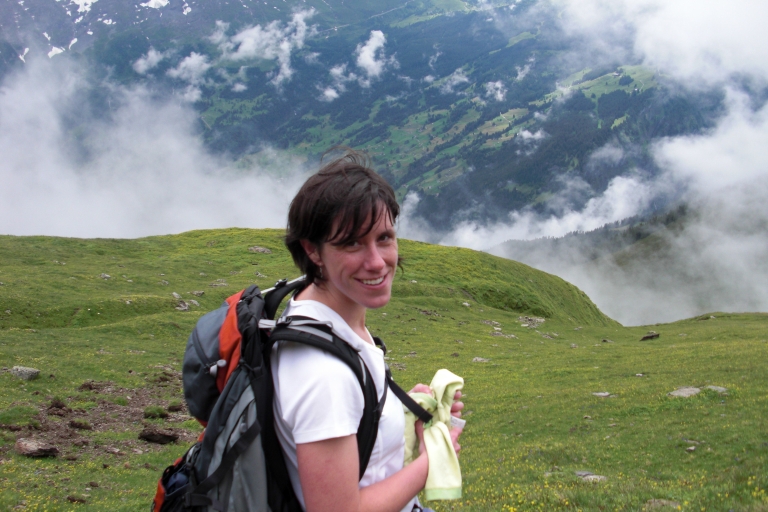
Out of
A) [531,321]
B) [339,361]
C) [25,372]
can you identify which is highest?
[531,321]

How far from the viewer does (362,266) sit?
3699 millimetres

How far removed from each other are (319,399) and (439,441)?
119 cm

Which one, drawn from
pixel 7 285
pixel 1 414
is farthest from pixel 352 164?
pixel 7 285

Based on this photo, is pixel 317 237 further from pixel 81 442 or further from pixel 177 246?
pixel 177 246

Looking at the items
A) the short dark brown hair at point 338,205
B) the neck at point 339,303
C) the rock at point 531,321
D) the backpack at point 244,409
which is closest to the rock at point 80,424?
the backpack at point 244,409

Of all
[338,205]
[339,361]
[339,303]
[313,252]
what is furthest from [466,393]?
[339,361]

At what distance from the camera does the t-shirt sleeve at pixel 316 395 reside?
2982 millimetres

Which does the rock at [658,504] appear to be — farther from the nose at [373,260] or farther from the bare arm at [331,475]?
the nose at [373,260]

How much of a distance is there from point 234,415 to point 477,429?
20.4 m

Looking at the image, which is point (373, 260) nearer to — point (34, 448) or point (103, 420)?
point (34, 448)

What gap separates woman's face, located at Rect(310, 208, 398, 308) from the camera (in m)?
3.69

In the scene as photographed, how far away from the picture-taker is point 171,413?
23188 mm

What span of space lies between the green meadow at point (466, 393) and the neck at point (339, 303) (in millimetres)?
6621

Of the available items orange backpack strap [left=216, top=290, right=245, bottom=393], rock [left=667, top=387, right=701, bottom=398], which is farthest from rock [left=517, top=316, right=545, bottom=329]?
orange backpack strap [left=216, top=290, right=245, bottom=393]
